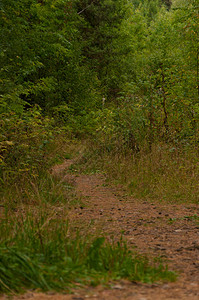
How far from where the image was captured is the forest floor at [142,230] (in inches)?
113

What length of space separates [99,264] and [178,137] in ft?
22.0

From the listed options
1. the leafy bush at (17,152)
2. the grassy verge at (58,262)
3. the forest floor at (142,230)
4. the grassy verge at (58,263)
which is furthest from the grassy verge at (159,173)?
the grassy verge at (58,263)

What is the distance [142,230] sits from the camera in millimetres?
5250

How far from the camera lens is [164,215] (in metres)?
6.10

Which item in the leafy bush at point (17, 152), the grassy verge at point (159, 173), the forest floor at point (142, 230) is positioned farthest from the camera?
the grassy verge at point (159, 173)

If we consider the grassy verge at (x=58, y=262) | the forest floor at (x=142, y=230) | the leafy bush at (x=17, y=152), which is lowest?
the forest floor at (x=142, y=230)

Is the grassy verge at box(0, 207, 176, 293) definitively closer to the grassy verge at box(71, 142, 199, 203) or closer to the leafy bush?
the leafy bush

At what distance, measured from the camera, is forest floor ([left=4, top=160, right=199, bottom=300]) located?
2881 millimetres

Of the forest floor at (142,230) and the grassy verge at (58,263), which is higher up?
the grassy verge at (58,263)

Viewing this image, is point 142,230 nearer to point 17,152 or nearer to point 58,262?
point 58,262

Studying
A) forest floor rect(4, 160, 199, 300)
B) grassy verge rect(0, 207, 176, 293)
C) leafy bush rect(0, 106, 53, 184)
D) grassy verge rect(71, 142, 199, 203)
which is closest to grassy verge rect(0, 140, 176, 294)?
grassy verge rect(0, 207, 176, 293)

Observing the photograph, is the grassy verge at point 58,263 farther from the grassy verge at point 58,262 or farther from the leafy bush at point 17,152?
the leafy bush at point 17,152

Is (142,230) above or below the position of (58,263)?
below

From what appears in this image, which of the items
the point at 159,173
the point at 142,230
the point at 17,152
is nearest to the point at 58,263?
the point at 142,230
